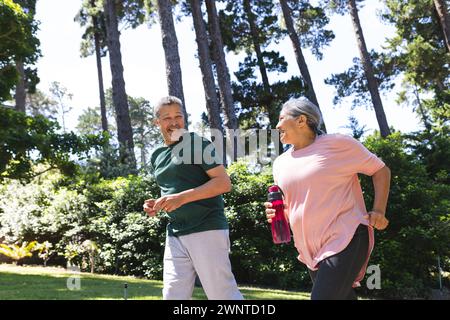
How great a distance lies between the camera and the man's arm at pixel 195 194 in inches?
121

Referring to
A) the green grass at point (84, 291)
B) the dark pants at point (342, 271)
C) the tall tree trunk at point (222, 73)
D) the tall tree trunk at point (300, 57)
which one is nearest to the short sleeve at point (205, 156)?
the dark pants at point (342, 271)

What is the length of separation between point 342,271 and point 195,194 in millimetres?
974

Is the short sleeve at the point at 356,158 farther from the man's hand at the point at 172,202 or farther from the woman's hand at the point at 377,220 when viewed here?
the man's hand at the point at 172,202

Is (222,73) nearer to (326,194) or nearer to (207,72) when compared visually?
(207,72)

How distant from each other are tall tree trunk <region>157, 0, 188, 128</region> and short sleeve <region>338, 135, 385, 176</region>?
8.88m

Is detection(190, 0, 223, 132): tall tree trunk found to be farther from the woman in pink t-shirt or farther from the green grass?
the woman in pink t-shirt

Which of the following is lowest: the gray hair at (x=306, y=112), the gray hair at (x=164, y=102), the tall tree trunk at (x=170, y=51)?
the gray hair at (x=306, y=112)

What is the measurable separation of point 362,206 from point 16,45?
9685 mm

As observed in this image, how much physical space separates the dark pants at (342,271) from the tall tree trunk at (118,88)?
49.0 ft

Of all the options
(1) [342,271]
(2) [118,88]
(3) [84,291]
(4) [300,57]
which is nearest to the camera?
(1) [342,271]

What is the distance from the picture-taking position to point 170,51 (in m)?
11.8

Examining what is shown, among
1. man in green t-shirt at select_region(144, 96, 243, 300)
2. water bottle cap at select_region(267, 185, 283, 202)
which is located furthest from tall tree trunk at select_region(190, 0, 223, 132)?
water bottle cap at select_region(267, 185, 283, 202)

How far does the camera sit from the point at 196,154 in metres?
3.22

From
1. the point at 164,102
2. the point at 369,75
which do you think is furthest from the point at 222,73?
the point at 164,102
